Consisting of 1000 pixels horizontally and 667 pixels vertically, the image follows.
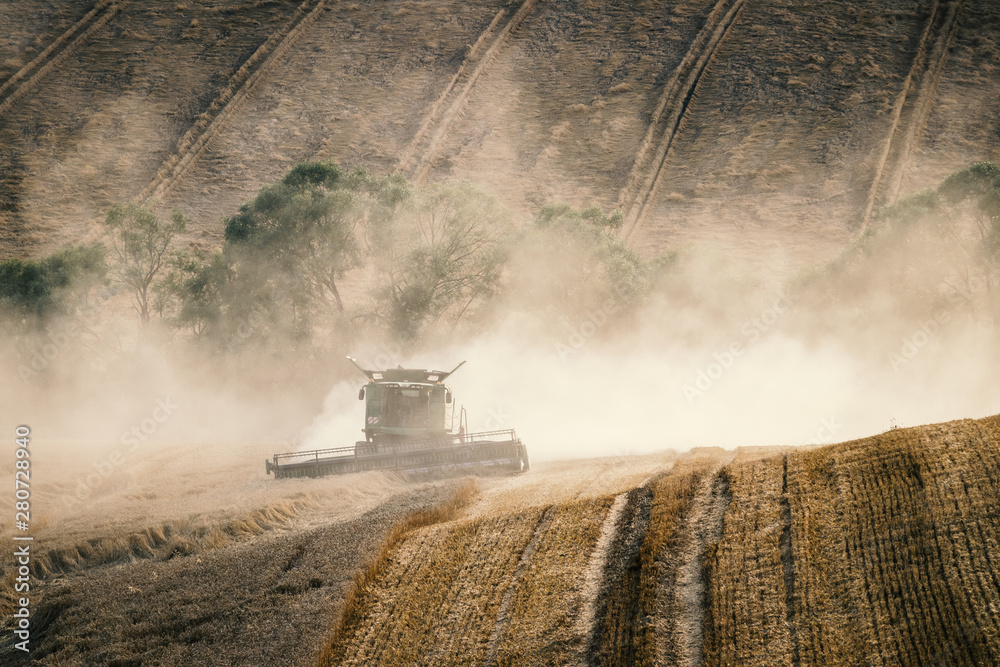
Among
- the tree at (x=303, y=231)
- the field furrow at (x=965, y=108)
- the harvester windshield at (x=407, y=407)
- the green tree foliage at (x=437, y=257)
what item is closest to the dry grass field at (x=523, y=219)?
the field furrow at (x=965, y=108)

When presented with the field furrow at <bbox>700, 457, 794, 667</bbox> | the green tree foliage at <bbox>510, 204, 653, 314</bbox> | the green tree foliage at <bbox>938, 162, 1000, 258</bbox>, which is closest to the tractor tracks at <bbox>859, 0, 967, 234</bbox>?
the green tree foliage at <bbox>938, 162, 1000, 258</bbox>

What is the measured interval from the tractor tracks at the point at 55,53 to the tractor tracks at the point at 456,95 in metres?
34.8

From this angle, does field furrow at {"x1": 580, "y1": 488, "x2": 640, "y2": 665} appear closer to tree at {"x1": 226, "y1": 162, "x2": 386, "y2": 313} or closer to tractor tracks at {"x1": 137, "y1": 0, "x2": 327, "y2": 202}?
tree at {"x1": 226, "y1": 162, "x2": 386, "y2": 313}

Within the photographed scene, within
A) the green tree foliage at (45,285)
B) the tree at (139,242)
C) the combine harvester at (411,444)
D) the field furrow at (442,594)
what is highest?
the tree at (139,242)

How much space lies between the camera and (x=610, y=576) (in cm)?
1123

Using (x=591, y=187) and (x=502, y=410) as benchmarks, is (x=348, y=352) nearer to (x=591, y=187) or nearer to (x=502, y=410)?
(x=502, y=410)

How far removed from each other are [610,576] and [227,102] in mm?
65728

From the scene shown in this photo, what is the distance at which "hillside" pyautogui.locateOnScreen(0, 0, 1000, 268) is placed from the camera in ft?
189

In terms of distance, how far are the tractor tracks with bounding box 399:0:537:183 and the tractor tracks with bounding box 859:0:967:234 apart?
113 ft

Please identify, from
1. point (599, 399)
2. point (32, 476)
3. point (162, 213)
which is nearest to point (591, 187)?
Result: point (599, 399)

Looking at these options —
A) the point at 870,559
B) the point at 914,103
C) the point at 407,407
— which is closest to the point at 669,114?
the point at 914,103

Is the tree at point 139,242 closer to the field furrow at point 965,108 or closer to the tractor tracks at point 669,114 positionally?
the tractor tracks at point 669,114

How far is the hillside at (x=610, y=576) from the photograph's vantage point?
9.27 meters

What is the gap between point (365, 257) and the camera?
42.4 m
